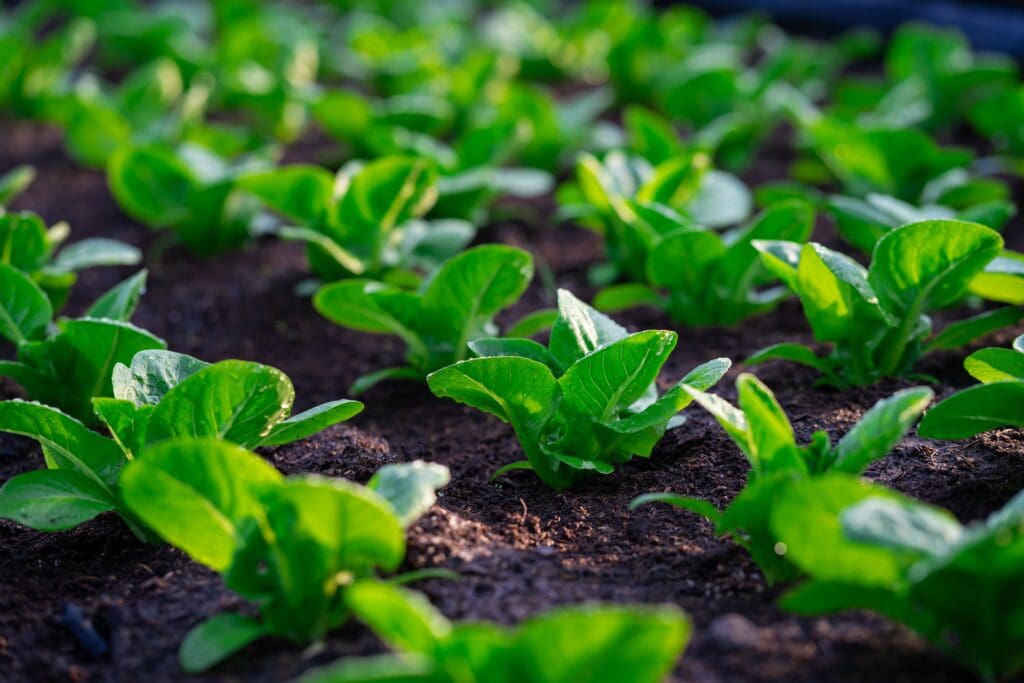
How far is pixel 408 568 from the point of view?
1558 mm

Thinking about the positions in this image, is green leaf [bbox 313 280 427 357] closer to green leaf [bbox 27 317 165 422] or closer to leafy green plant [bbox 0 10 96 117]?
green leaf [bbox 27 317 165 422]

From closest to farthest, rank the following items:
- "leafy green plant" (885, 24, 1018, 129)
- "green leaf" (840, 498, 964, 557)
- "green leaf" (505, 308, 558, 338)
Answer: "green leaf" (840, 498, 964, 557), "green leaf" (505, 308, 558, 338), "leafy green plant" (885, 24, 1018, 129)

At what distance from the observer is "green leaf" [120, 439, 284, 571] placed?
4.38 feet

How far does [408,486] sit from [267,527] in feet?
0.59

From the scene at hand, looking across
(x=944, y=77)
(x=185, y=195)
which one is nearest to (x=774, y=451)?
(x=185, y=195)

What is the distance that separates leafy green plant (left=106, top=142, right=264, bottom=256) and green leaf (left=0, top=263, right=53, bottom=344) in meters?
0.79

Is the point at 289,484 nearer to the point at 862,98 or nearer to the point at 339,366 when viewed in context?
the point at 339,366

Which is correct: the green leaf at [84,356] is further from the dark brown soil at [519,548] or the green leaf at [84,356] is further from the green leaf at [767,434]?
the green leaf at [767,434]

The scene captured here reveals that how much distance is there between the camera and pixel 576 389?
5.62 ft

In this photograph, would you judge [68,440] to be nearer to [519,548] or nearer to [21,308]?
[21,308]

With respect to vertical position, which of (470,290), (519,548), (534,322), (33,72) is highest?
(33,72)

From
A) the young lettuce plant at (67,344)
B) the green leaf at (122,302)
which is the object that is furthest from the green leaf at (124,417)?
the green leaf at (122,302)

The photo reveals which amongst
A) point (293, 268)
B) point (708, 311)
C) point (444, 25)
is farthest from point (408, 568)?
point (444, 25)

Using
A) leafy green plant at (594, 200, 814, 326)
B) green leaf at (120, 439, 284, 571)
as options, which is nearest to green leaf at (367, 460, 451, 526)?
green leaf at (120, 439, 284, 571)
